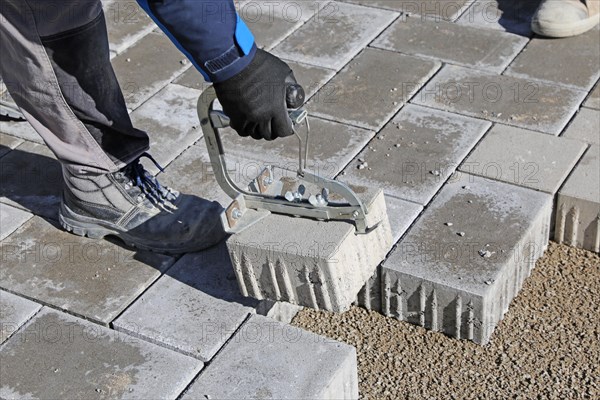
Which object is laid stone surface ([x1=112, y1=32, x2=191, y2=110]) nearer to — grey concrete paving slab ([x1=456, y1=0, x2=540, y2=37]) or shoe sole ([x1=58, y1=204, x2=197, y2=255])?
shoe sole ([x1=58, y1=204, x2=197, y2=255])

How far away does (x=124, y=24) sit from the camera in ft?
15.9

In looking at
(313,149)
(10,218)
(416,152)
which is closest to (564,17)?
(416,152)

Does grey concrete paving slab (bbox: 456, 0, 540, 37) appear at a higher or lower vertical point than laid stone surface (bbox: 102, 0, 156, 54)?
lower

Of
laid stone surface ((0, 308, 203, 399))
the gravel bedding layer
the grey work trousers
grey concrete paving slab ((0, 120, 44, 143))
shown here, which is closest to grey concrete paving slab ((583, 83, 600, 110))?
the gravel bedding layer

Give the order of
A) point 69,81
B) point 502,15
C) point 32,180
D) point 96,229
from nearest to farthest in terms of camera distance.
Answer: point 69,81, point 96,229, point 32,180, point 502,15

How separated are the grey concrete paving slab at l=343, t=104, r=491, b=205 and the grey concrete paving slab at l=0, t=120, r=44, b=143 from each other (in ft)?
4.38

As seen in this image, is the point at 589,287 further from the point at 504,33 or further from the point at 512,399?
the point at 504,33

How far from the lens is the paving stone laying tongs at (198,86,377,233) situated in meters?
2.90

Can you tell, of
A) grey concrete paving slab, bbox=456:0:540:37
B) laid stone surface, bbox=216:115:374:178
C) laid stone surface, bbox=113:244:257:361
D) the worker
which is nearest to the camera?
the worker

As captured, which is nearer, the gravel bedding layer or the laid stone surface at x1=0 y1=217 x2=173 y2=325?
the gravel bedding layer

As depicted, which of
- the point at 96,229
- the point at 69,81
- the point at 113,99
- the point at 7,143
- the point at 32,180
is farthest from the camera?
the point at 7,143

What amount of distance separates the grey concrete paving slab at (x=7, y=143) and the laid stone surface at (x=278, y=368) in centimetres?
155

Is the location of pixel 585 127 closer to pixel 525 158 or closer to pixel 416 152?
pixel 525 158

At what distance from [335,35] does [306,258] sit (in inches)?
80.7
